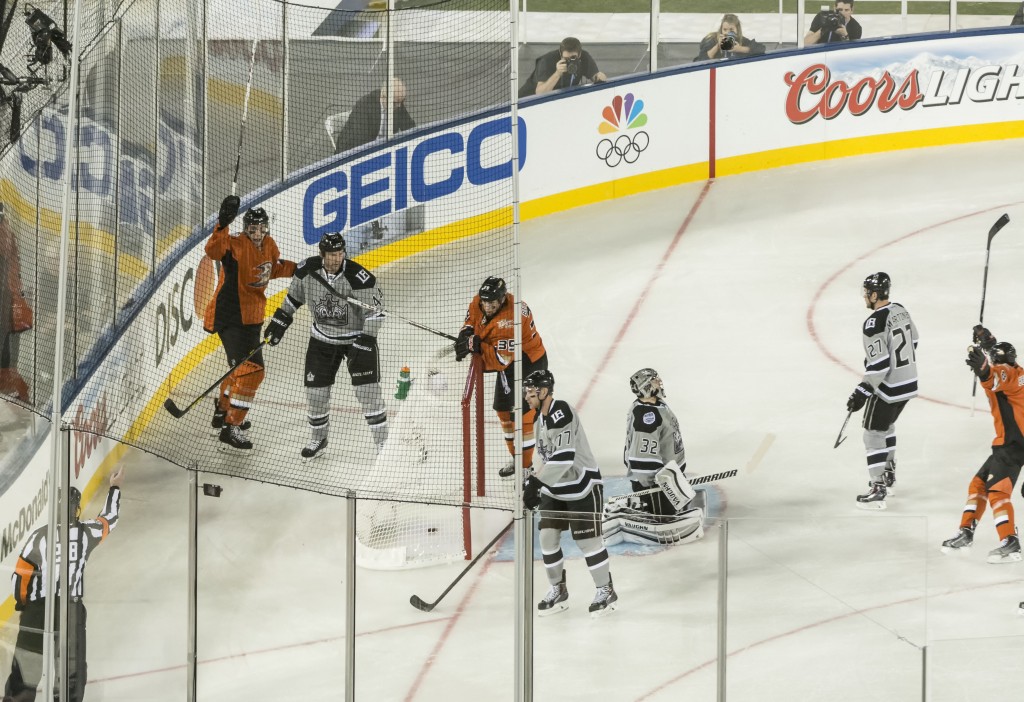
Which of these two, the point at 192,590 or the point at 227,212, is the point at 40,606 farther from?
the point at 227,212

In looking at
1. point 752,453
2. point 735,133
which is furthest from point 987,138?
point 752,453

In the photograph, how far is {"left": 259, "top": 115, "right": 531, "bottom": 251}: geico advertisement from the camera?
9.09 m

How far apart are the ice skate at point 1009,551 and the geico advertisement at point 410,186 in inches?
132

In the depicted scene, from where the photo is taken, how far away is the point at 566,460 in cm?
668

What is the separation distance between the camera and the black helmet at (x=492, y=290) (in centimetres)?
752

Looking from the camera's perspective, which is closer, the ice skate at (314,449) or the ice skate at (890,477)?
the ice skate at (314,449)

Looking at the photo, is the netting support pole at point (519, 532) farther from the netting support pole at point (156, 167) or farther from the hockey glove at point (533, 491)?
the netting support pole at point (156, 167)

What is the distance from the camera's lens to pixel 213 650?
5.82 meters

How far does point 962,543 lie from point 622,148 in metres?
5.10

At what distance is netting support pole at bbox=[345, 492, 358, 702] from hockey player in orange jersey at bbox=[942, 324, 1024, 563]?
2.79m

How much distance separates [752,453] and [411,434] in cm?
208

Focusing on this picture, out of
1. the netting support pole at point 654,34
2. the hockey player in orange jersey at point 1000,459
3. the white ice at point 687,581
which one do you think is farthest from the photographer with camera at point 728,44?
the hockey player in orange jersey at point 1000,459

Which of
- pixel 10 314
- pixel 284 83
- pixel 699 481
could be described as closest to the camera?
pixel 10 314

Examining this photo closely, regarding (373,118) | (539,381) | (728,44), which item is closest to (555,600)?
(539,381)
